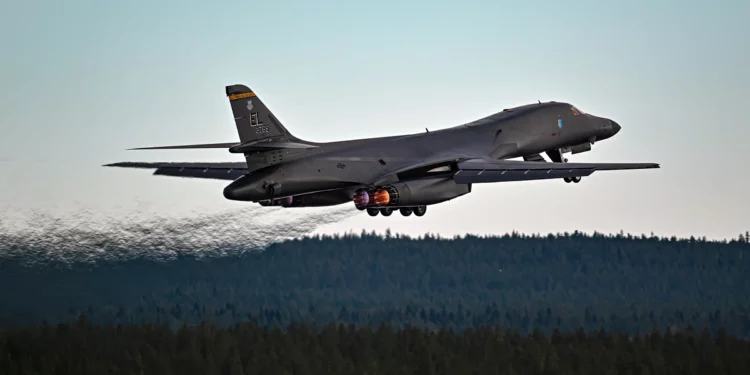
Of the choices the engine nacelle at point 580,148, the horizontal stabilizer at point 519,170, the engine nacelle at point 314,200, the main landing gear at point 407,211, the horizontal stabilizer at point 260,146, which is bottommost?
the main landing gear at point 407,211

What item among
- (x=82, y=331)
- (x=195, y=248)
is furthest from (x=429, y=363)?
(x=195, y=248)

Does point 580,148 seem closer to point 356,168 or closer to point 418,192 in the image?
point 418,192

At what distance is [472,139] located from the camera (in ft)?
160

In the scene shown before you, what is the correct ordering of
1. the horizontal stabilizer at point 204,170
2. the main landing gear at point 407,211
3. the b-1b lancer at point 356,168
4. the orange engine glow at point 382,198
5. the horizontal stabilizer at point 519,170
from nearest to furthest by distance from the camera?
the b-1b lancer at point 356,168 < the horizontal stabilizer at point 519,170 < the orange engine glow at point 382,198 < the horizontal stabilizer at point 204,170 < the main landing gear at point 407,211

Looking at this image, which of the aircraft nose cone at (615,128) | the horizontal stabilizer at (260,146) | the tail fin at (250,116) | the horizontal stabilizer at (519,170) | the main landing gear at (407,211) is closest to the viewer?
the horizontal stabilizer at (260,146)

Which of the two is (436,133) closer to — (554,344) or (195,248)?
(195,248)

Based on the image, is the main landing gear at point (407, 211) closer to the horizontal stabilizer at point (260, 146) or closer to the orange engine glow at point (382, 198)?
the orange engine glow at point (382, 198)

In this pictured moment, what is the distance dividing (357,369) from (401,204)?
110 meters

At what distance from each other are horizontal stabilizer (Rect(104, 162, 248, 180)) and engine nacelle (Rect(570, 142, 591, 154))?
15860 mm

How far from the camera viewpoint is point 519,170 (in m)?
43.9

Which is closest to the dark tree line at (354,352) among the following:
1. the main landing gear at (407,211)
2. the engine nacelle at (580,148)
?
the engine nacelle at (580,148)

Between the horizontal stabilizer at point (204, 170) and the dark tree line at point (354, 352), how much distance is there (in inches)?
3131

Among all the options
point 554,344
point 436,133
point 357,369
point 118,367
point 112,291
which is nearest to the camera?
point 436,133

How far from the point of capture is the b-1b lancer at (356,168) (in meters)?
42.0
